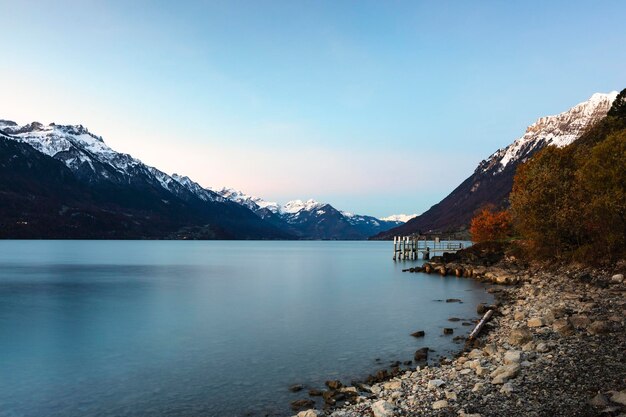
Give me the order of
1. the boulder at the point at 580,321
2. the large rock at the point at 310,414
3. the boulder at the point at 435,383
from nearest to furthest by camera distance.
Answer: the large rock at the point at 310,414
the boulder at the point at 435,383
the boulder at the point at 580,321

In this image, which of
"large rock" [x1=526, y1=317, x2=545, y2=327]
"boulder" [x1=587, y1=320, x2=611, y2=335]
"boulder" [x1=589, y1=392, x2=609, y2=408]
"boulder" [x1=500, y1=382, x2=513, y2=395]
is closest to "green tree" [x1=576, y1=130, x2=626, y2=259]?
"large rock" [x1=526, y1=317, x2=545, y2=327]

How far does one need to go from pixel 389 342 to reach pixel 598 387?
15.3 m

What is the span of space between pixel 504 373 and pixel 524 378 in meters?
0.70

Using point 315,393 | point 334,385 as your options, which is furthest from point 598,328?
point 315,393

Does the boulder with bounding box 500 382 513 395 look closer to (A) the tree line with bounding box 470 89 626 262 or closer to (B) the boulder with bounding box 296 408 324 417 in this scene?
(B) the boulder with bounding box 296 408 324 417

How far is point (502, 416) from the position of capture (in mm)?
12945

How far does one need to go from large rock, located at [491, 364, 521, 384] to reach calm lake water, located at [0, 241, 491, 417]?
6772 mm

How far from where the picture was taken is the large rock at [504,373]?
16297 millimetres

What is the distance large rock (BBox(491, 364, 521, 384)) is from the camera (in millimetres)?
16297

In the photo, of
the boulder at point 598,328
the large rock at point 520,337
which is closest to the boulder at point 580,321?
the boulder at point 598,328

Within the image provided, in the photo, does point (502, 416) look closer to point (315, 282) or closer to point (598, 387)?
point (598, 387)

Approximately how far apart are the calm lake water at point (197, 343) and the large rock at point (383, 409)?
412cm

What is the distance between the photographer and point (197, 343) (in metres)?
29.7

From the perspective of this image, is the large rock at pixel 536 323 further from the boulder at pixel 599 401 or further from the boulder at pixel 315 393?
the boulder at pixel 315 393
